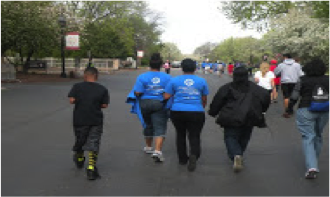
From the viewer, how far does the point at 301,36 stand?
147 feet

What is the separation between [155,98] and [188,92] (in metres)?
0.65

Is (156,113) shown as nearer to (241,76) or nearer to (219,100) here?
(219,100)

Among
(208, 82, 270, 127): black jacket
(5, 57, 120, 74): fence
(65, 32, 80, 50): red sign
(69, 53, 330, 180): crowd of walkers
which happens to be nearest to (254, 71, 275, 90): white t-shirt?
(69, 53, 330, 180): crowd of walkers

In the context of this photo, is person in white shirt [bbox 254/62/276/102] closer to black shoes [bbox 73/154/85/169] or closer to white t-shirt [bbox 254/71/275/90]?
white t-shirt [bbox 254/71/275/90]

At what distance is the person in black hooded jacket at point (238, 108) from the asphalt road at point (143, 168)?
39 centimetres

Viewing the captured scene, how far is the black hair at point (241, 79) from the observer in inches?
223

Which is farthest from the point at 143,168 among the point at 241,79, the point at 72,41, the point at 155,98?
the point at 72,41

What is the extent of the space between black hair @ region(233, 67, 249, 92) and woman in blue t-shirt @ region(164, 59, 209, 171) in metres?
0.43

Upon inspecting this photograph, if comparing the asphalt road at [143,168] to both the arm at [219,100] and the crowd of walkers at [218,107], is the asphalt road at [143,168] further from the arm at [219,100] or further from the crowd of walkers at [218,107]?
the arm at [219,100]

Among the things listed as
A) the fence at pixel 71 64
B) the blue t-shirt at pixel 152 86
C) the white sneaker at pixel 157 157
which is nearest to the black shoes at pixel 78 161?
the white sneaker at pixel 157 157

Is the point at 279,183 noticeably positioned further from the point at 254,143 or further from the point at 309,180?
the point at 254,143

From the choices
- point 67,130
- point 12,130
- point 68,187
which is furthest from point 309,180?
point 12,130

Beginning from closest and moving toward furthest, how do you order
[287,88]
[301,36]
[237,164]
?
1. [237,164]
2. [287,88]
3. [301,36]

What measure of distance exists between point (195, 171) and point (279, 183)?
3.65 ft
